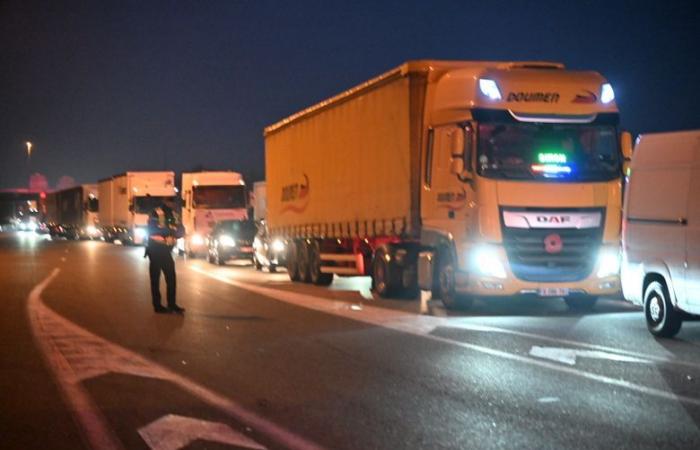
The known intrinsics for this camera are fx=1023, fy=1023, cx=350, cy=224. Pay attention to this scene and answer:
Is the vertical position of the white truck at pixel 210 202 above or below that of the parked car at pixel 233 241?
above

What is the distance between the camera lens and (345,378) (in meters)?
10.6

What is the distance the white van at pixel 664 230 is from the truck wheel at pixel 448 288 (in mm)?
3228

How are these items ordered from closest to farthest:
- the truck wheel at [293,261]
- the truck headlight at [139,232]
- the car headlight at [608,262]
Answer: the car headlight at [608,262], the truck wheel at [293,261], the truck headlight at [139,232]

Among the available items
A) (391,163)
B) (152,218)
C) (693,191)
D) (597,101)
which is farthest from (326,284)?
(693,191)

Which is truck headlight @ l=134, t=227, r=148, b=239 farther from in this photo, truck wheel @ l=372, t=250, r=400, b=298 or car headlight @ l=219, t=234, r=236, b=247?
truck wheel @ l=372, t=250, r=400, b=298

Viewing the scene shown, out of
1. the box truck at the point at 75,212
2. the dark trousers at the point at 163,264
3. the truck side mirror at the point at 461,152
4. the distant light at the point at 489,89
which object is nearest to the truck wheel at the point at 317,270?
the dark trousers at the point at 163,264

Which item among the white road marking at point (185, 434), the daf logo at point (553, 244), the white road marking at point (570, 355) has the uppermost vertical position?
the daf logo at point (553, 244)

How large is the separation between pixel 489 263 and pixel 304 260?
9.91 m

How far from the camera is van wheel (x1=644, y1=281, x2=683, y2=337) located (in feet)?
43.7

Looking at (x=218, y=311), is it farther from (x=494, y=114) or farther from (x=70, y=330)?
(x=494, y=114)

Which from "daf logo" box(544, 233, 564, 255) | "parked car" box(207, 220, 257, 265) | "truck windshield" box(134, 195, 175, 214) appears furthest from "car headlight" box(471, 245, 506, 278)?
"truck windshield" box(134, 195, 175, 214)

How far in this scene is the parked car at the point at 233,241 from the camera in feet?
115

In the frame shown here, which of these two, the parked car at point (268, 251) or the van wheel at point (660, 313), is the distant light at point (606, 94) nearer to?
the van wheel at point (660, 313)

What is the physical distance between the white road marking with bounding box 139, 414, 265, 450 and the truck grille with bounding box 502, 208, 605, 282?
852 centimetres
